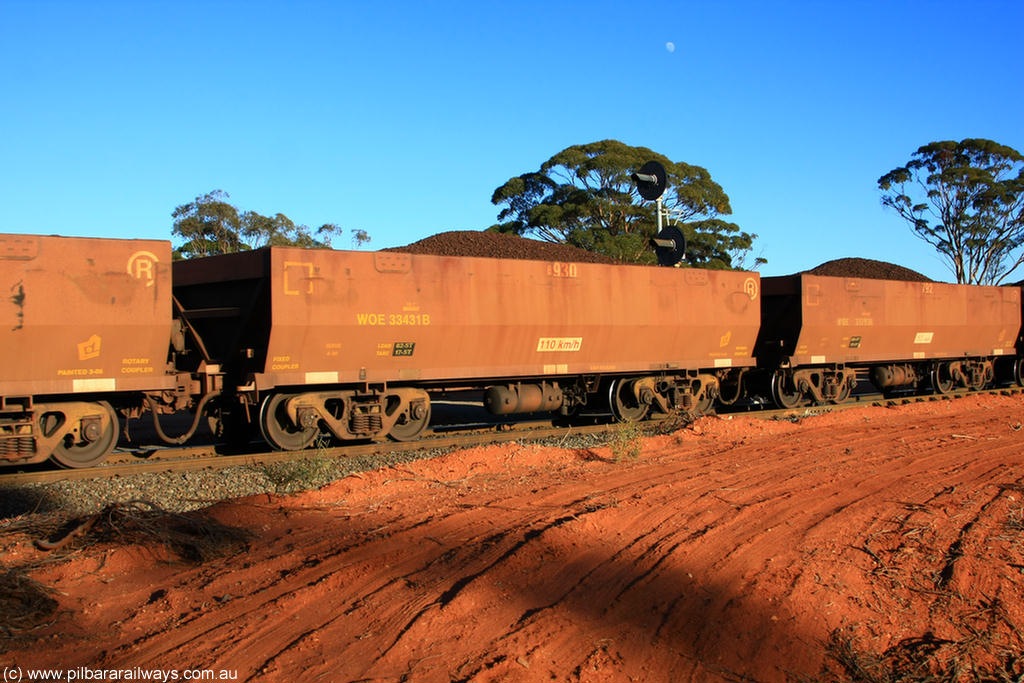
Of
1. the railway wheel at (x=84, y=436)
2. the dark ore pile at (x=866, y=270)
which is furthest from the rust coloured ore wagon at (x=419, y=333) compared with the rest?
the dark ore pile at (x=866, y=270)

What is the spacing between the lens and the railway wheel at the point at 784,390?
17625 mm

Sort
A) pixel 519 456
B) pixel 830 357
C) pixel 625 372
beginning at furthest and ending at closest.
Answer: pixel 830 357 < pixel 625 372 < pixel 519 456

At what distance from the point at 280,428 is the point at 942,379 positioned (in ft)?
60.6

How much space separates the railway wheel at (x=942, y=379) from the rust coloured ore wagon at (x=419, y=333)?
956cm

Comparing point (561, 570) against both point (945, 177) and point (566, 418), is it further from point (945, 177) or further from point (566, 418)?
point (945, 177)

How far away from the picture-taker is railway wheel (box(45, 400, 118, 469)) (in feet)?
33.3

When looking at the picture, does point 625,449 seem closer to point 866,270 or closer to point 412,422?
point 412,422

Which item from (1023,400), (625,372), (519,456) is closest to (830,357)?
(1023,400)

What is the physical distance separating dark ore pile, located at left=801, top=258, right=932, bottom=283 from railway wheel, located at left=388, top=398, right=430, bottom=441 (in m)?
32.2

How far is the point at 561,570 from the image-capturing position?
17.5 feet

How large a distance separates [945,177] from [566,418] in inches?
1669

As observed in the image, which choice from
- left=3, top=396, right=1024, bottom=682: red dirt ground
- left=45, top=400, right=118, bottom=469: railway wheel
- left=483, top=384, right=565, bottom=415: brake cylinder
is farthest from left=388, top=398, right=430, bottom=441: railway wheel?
left=3, top=396, right=1024, bottom=682: red dirt ground

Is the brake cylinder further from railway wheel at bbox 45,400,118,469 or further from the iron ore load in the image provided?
railway wheel at bbox 45,400,118,469

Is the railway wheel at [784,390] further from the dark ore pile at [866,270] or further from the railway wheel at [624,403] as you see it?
the dark ore pile at [866,270]
